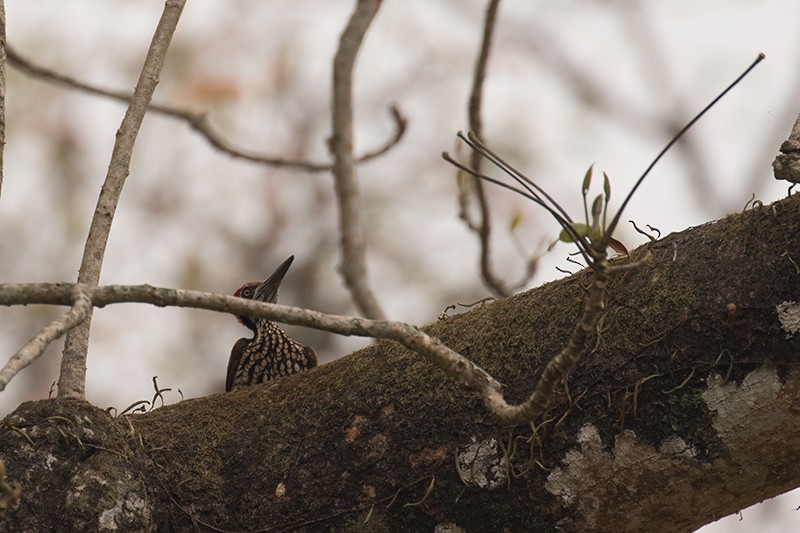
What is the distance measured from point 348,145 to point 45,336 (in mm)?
2909

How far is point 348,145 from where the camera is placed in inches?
183

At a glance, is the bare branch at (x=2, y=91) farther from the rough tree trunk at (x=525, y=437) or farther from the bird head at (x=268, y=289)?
the bird head at (x=268, y=289)

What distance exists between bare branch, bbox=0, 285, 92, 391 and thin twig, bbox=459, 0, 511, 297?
2.65m

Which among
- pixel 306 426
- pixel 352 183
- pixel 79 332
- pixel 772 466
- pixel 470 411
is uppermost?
pixel 352 183

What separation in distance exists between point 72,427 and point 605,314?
1.22 metres

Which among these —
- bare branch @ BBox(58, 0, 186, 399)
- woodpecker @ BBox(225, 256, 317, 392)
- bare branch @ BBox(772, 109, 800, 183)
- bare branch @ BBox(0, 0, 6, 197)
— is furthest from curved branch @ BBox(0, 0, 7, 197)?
woodpecker @ BBox(225, 256, 317, 392)

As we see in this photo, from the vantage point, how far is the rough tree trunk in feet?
7.07

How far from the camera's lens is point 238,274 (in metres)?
9.19

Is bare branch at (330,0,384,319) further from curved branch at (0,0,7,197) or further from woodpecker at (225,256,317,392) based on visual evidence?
curved branch at (0,0,7,197)

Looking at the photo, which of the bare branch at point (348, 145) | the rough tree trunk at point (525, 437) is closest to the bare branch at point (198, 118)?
the bare branch at point (348, 145)

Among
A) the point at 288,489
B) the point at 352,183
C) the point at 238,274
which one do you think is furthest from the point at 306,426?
the point at 238,274

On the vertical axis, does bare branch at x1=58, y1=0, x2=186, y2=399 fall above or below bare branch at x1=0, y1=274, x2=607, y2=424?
above

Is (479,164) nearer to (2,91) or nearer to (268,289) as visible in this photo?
(268,289)

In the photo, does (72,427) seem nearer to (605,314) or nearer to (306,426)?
(306,426)
